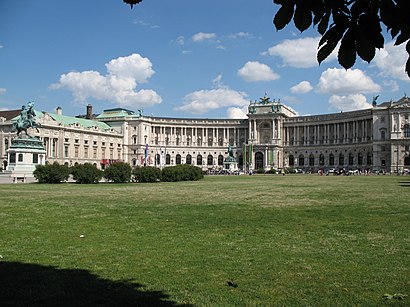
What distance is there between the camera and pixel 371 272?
8.33m

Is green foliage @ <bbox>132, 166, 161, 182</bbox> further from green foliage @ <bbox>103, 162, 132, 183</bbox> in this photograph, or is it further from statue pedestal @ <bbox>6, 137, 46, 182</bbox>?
statue pedestal @ <bbox>6, 137, 46, 182</bbox>

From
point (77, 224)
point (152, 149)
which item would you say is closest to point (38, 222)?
point (77, 224)

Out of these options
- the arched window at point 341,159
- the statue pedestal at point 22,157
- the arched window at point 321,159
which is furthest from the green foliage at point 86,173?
the arched window at point 321,159

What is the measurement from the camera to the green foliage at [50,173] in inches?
1864

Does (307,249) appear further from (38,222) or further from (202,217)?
A: (38,222)

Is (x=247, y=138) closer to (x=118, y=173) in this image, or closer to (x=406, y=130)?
(x=406, y=130)

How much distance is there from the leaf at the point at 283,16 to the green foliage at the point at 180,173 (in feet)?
166

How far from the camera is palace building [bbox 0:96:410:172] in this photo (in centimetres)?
11244

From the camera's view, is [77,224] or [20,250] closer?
[20,250]

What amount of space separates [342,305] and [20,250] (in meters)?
7.62

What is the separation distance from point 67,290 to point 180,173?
49.2 m

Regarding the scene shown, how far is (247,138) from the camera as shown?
14850cm

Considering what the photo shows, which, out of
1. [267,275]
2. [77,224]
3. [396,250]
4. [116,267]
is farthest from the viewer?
[77,224]

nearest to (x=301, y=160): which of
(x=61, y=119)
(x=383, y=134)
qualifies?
(x=383, y=134)
